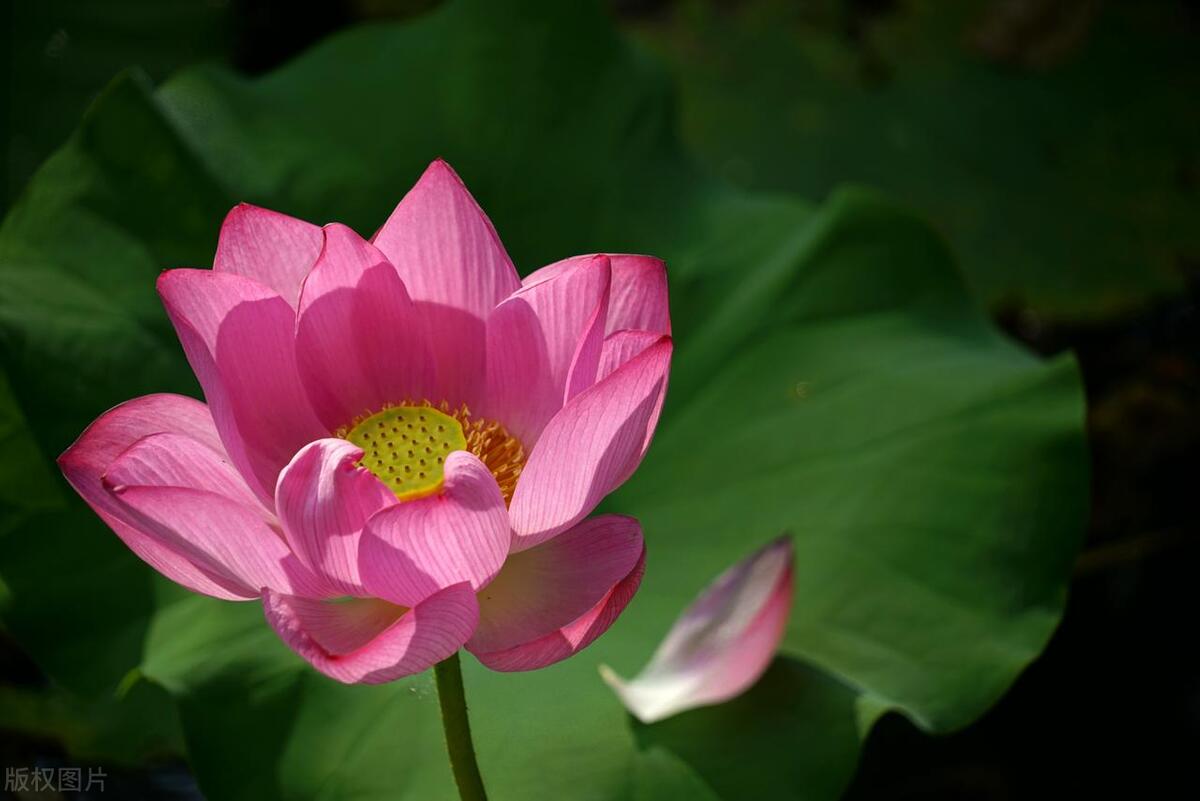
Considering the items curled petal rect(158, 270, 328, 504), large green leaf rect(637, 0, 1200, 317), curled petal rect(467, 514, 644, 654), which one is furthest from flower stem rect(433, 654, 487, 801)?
large green leaf rect(637, 0, 1200, 317)

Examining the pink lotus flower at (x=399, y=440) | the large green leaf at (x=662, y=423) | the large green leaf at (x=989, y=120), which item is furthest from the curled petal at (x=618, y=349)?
the large green leaf at (x=989, y=120)

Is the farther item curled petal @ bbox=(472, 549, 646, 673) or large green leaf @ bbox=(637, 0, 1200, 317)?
large green leaf @ bbox=(637, 0, 1200, 317)

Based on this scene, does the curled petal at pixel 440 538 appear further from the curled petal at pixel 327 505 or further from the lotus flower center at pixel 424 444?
the lotus flower center at pixel 424 444

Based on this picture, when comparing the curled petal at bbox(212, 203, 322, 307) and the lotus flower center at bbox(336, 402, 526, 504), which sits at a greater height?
the curled petal at bbox(212, 203, 322, 307)

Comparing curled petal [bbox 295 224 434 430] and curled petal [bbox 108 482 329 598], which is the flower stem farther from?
curled petal [bbox 295 224 434 430]

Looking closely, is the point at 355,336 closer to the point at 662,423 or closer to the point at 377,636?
the point at 377,636

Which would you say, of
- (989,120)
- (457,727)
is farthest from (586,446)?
(989,120)

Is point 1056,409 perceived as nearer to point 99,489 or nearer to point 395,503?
point 395,503
